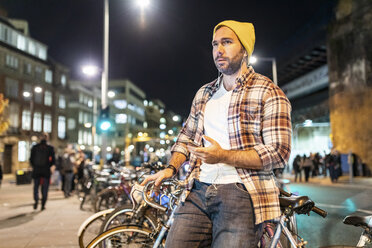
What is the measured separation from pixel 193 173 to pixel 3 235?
19.8 feet

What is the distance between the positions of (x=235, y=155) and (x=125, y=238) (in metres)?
1.77

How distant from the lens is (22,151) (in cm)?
4709

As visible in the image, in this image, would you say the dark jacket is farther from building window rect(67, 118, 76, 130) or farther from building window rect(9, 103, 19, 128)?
building window rect(67, 118, 76, 130)

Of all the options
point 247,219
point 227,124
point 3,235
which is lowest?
point 3,235

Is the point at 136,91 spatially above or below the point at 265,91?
above

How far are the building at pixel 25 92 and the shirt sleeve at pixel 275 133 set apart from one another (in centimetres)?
4334

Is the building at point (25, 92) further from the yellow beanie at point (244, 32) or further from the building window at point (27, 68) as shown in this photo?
the yellow beanie at point (244, 32)

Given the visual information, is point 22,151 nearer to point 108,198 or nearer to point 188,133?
point 108,198

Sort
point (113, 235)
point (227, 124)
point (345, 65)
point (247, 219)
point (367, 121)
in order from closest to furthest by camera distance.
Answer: point (247, 219) < point (227, 124) < point (113, 235) < point (367, 121) < point (345, 65)

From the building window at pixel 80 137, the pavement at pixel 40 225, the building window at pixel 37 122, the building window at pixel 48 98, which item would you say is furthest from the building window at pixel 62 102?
the pavement at pixel 40 225

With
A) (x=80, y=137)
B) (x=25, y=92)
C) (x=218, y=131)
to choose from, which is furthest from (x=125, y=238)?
(x=80, y=137)

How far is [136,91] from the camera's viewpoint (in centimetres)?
10612

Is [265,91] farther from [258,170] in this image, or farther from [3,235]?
[3,235]

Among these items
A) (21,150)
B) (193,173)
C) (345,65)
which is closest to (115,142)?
(21,150)
